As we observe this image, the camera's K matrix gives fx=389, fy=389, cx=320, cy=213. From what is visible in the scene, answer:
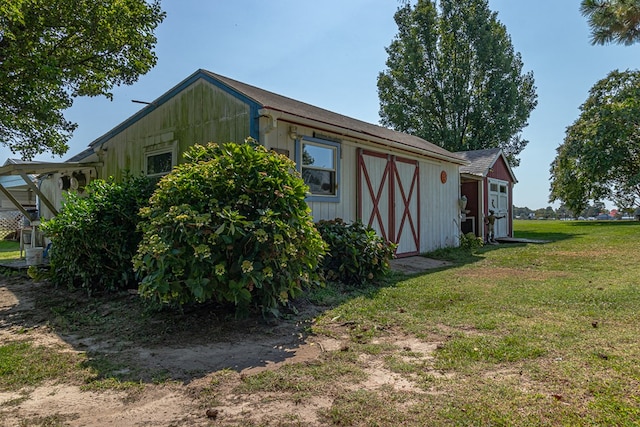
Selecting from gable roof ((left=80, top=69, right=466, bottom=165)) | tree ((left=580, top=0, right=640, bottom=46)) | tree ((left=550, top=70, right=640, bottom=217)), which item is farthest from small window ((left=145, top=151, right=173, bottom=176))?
tree ((left=550, top=70, right=640, bottom=217))

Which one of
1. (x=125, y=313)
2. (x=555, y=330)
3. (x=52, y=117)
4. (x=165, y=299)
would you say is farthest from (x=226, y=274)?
(x=52, y=117)

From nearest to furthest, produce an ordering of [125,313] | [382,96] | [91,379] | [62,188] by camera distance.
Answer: [91,379]
[125,313]
[62,188]
[382,96]

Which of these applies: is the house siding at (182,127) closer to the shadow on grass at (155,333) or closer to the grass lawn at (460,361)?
the shadow on grass at (155,333)

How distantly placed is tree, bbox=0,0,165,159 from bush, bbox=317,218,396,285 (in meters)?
6.91

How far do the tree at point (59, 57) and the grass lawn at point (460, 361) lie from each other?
6175mm

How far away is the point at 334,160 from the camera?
22.6 feet

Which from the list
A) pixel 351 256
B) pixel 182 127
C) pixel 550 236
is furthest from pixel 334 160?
pixel 550 236

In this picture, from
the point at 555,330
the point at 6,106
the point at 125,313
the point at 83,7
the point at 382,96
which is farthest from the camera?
the point at 382,96

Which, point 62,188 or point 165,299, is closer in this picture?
point 165,299

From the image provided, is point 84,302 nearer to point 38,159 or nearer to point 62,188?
point 62,188

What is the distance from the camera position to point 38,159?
1230 centimetres

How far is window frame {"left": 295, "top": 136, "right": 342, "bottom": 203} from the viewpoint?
20.6ft

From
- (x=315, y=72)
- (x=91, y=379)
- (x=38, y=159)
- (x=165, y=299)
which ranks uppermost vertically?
(x=315, y=72)

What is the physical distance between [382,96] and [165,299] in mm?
24422
